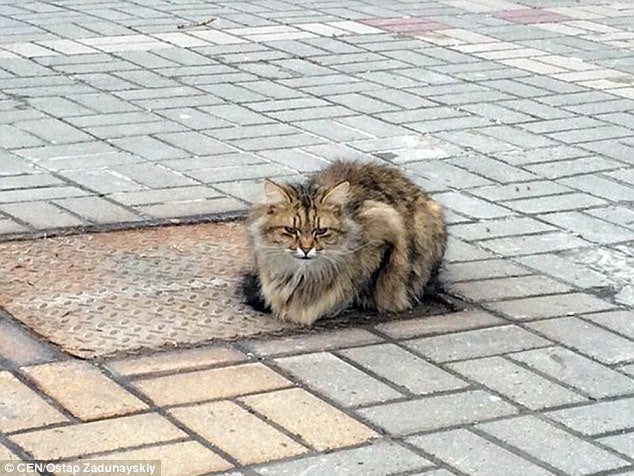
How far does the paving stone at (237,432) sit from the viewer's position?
13.6 feet

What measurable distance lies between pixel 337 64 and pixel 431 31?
152cm

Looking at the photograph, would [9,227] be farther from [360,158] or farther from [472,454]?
[472,454]

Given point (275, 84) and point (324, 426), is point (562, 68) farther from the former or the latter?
point (324, 426)

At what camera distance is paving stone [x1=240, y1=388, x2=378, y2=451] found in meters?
4.27

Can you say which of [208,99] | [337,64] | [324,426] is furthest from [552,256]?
[337,64]

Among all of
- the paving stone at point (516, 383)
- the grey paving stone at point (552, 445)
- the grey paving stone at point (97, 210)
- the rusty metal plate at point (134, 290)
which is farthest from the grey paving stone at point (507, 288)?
the grey paving stone at point (97, 210)

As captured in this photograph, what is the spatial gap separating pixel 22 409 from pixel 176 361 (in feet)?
2.07

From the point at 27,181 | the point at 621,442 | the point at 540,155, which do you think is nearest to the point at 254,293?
the point at 621,442

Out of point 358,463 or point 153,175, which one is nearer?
point 358,463

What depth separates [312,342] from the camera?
5051mm

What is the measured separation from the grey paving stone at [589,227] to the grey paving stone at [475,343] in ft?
4.10

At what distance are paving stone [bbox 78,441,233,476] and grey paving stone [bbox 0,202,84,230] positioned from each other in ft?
7.04

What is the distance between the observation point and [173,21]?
35.7 feet

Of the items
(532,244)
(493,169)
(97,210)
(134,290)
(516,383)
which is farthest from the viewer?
(493,169)
